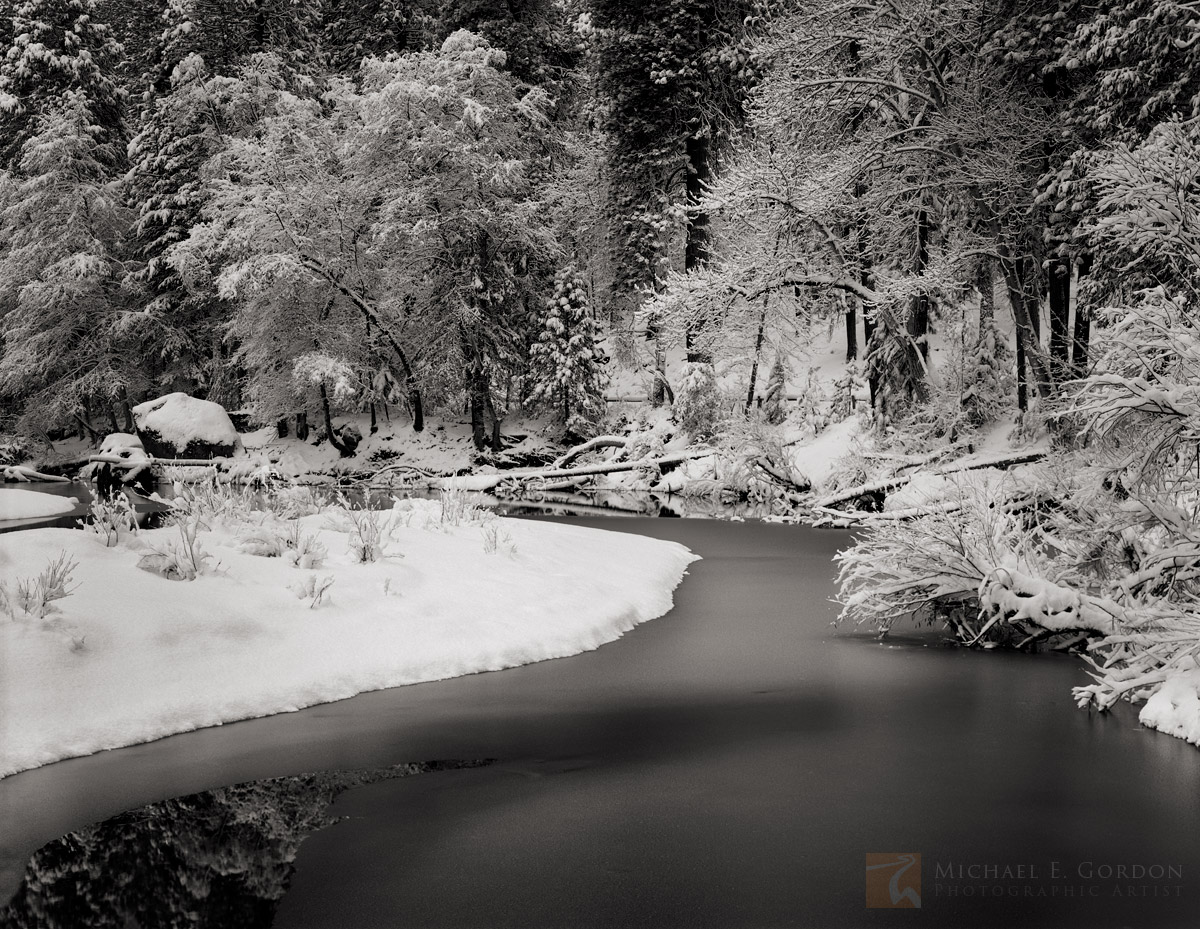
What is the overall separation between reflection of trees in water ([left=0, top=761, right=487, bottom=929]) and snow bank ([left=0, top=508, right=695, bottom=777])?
4.54 ft

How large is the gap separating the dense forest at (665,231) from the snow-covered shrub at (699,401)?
69mm

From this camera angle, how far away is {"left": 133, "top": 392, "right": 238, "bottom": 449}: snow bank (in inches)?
1190

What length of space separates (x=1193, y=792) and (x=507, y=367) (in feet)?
84.2

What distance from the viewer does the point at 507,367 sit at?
30.7m

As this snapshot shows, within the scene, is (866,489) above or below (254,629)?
above

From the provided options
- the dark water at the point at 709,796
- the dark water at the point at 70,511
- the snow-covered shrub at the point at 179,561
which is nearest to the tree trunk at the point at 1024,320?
the dark water at the point at 709,796

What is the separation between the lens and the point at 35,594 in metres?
7.56

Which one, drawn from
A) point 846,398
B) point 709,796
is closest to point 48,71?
point 846,398

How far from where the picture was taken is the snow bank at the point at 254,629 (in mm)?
7152

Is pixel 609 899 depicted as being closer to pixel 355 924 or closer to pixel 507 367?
pixel 355 924

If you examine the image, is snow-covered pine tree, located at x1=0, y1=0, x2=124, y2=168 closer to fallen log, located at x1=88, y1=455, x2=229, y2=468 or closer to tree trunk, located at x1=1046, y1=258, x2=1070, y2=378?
fallen log, located at x1=88, y1=455, x2=229, y2=468

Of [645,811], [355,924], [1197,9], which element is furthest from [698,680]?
[1197,9]

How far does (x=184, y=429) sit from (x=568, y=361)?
11229 millimetres

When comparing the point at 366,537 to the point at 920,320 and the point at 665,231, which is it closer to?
the point at 920,320
